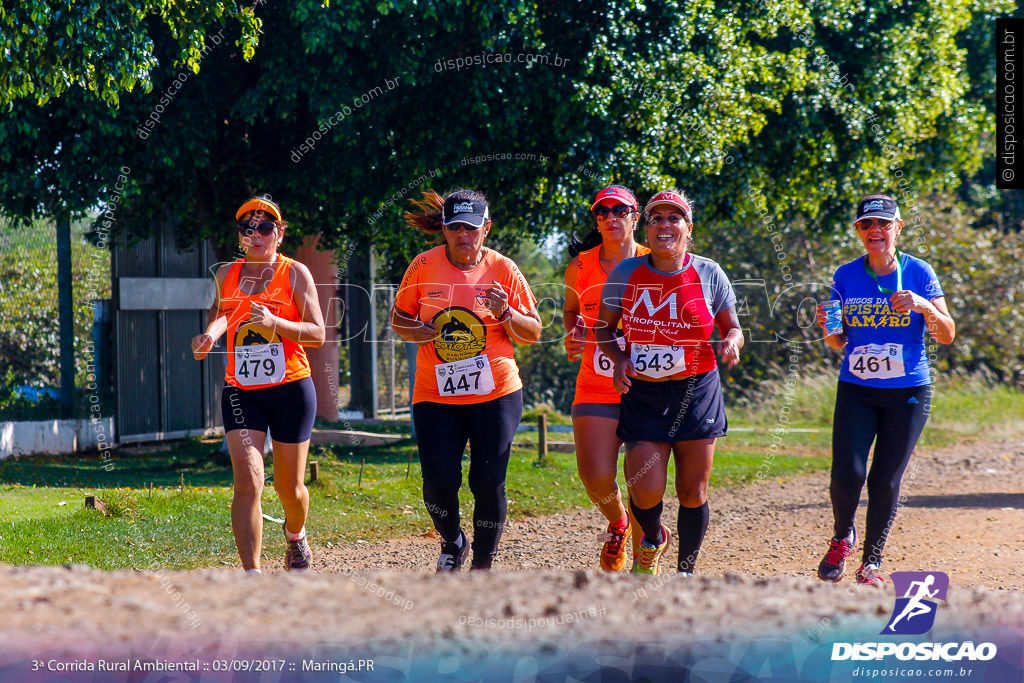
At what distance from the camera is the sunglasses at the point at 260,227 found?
5.51 meters

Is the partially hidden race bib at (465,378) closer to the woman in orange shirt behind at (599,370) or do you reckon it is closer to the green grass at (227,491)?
the woman in orange shirt behind at (599,370)

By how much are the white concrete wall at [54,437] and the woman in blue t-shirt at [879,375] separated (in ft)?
32.0

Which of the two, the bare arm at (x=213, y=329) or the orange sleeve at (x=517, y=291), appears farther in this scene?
the orange sleeve at (x=517, y=291)

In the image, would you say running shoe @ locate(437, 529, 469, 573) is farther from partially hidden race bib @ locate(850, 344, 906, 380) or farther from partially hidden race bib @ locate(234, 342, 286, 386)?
partially hidden race bib @ locate(850, 344, 906, 380)

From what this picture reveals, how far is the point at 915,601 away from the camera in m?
3.19

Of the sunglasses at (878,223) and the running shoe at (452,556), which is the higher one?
the sunglasses at (878,223)

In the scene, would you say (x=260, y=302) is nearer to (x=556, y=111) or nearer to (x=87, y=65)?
(x=87, y=65)

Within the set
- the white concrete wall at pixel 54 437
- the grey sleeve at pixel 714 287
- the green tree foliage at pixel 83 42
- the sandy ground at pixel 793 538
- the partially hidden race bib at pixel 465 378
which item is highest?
the green tree foliage at pixel 83 42

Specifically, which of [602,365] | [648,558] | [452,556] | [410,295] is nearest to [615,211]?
[602,365]

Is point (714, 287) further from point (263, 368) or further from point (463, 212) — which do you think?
point (263, 368)

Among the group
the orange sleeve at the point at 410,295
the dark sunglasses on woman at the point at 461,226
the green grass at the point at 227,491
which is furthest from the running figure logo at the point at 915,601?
the green grass at the point at 227,491

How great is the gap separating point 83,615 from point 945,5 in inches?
585

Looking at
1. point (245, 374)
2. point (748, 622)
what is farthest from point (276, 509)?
point (748, 622)

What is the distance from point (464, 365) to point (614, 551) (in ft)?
4.76
